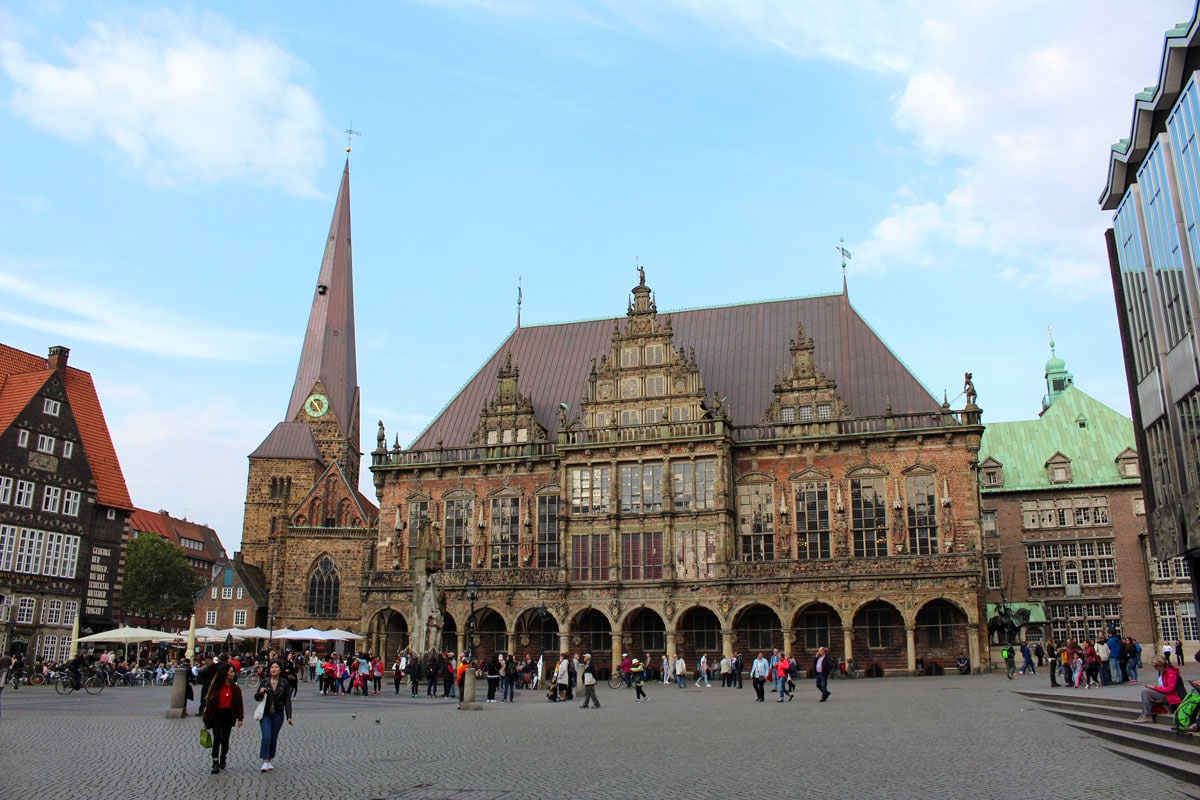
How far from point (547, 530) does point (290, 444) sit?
3884cm

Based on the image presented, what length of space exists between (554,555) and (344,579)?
23414mm

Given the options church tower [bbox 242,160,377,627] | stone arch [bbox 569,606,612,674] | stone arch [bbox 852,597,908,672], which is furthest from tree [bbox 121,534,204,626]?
stone arch [bbox 852,597,908,672]

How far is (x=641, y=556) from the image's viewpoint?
4538 cm

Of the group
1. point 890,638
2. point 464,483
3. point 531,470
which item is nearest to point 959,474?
point 890,638

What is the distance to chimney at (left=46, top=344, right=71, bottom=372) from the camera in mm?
49969

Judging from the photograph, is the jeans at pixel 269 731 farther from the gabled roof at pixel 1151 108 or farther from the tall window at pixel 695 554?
the tall window at pixel 695 554

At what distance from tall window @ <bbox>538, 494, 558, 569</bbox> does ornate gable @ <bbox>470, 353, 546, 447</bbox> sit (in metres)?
3.35

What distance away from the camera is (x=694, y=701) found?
91.1 feet

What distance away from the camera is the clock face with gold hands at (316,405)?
82625 mm

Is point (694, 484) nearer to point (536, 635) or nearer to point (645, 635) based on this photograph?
point (645, 635)

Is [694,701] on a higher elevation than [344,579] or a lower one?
lower

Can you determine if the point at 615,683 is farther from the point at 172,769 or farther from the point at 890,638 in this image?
the point at 172,769

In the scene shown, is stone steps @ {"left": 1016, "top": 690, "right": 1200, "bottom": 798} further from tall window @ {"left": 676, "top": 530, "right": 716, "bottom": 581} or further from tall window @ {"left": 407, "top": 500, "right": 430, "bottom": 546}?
tall window @ {"left": 407, "top": 500, "right": 430, "bottom": 546}

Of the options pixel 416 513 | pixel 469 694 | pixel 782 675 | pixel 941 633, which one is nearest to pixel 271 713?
pixel 469 694
